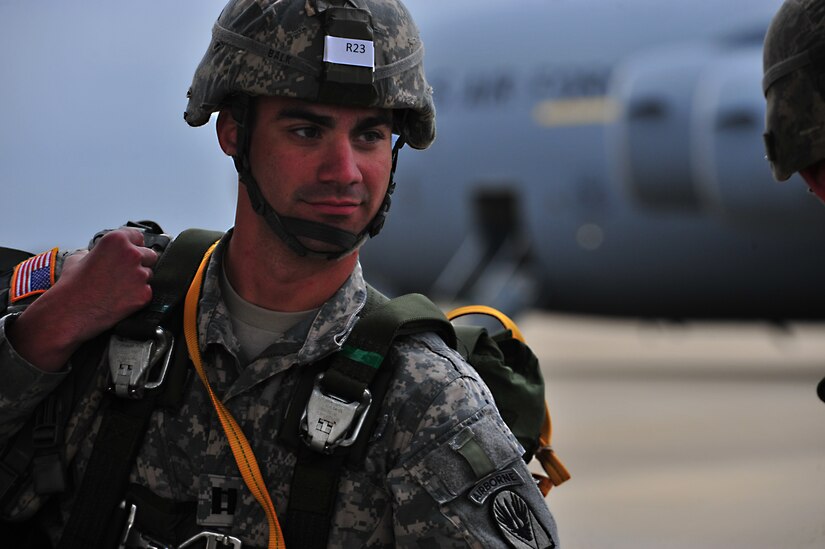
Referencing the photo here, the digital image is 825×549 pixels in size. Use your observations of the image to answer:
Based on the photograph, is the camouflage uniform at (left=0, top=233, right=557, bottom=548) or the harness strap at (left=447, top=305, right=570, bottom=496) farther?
the harness strap at (left=447, top=305, right=570, bottom=496)

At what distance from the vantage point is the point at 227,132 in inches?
129

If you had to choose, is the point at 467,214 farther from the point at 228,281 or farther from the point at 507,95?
the point at 228,281

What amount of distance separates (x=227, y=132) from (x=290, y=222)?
34cm

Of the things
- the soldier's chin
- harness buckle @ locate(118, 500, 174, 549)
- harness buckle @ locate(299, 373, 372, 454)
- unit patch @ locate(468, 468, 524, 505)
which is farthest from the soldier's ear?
unit patch @ locate(468, 468, 524, 505)

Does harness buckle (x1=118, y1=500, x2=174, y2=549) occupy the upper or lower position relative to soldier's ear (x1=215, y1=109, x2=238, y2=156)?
lower

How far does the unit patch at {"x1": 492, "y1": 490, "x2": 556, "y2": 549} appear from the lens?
2.82 m

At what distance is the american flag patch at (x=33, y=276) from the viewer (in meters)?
3.26

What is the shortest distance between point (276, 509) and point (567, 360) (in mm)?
18374

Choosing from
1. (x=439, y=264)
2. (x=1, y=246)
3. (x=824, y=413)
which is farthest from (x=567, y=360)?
(x=1, y=246)

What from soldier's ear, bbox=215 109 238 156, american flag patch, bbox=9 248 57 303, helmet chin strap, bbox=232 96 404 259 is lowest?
american flag patch, bbox=9 248 57 303

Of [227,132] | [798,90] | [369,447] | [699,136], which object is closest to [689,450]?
[699,136]

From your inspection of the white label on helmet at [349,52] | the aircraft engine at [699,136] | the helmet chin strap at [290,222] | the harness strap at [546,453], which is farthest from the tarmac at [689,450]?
the white label on helmet at [349,52]

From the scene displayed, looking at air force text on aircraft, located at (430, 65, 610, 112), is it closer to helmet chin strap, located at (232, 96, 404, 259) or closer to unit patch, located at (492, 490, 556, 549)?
helmet chin strap, located at (232, 96, 404, 259)

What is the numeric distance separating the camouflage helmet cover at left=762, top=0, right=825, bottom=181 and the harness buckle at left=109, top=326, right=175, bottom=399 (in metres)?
1.65
